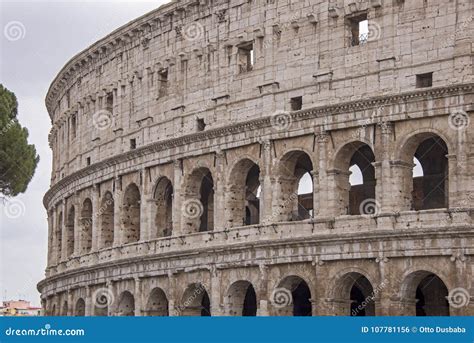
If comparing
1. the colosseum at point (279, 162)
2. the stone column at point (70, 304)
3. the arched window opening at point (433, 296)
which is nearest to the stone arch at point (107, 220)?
the colosseum at point (279, 162)

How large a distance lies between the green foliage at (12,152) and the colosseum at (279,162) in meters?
2.51

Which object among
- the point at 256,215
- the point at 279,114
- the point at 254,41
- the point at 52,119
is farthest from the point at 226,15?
the point at 52,119

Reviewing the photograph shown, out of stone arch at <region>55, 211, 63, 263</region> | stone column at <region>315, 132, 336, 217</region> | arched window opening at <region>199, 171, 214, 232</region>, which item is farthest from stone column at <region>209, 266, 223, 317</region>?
stone arch at <region>55, 211, 63, 263</region>

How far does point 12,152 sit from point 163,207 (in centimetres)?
719

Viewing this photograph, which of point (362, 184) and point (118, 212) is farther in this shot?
point (118, 212)

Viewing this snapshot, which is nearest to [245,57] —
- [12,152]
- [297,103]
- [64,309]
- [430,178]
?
[297,103]

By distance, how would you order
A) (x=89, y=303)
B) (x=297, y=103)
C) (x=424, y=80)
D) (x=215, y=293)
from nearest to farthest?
(x=424, y=80) → (x=297, y=103) → (x=215, y=293) → (x=89, y=303)

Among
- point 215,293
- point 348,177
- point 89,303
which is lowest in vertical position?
point 215,293

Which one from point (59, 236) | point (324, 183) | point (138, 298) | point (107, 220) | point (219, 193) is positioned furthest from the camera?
point (59, 236)

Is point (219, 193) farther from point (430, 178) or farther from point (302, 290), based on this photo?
point (430, 178)

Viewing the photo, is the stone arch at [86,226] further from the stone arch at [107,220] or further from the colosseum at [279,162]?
the stone arch at [107,220]

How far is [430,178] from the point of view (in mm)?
40531

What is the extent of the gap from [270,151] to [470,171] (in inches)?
306

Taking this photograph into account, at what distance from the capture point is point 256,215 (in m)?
45.9
